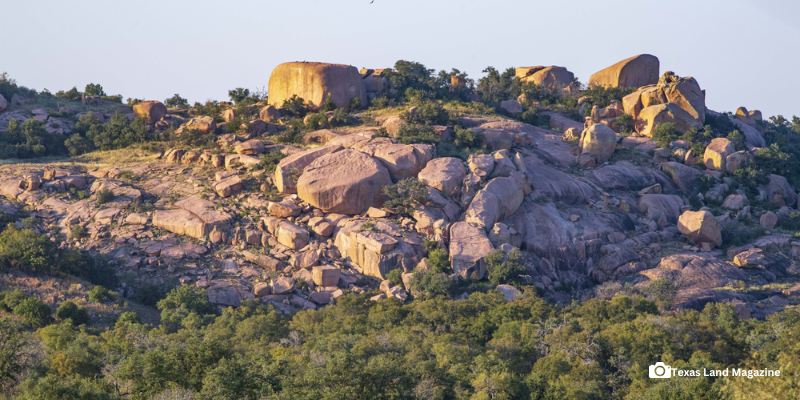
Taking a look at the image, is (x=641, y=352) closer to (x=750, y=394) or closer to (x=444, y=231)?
(x=750, y=394)

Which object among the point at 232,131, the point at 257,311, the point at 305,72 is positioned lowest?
the point at 257,311

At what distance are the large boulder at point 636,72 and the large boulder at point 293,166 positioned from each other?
3552cm

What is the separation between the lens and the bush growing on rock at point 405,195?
39875 millimetres

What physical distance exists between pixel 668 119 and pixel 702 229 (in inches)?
723

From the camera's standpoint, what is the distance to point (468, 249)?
122 ft

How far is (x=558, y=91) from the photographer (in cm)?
6925

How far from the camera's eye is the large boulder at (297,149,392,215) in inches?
1607

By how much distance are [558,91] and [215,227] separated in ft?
147

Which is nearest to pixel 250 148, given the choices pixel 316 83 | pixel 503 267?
pixel 316 83

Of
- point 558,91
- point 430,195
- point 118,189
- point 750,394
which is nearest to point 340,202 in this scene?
point 430,195

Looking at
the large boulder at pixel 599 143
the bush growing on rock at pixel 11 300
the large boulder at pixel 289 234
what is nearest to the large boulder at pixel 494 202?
the large boulder at pixel 289 234

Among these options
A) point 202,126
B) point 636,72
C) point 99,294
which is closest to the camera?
point 99,294

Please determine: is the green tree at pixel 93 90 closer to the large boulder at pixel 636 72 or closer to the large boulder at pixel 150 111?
the large boulder at pixel 150 111

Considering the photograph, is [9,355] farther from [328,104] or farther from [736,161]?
[736,161]
